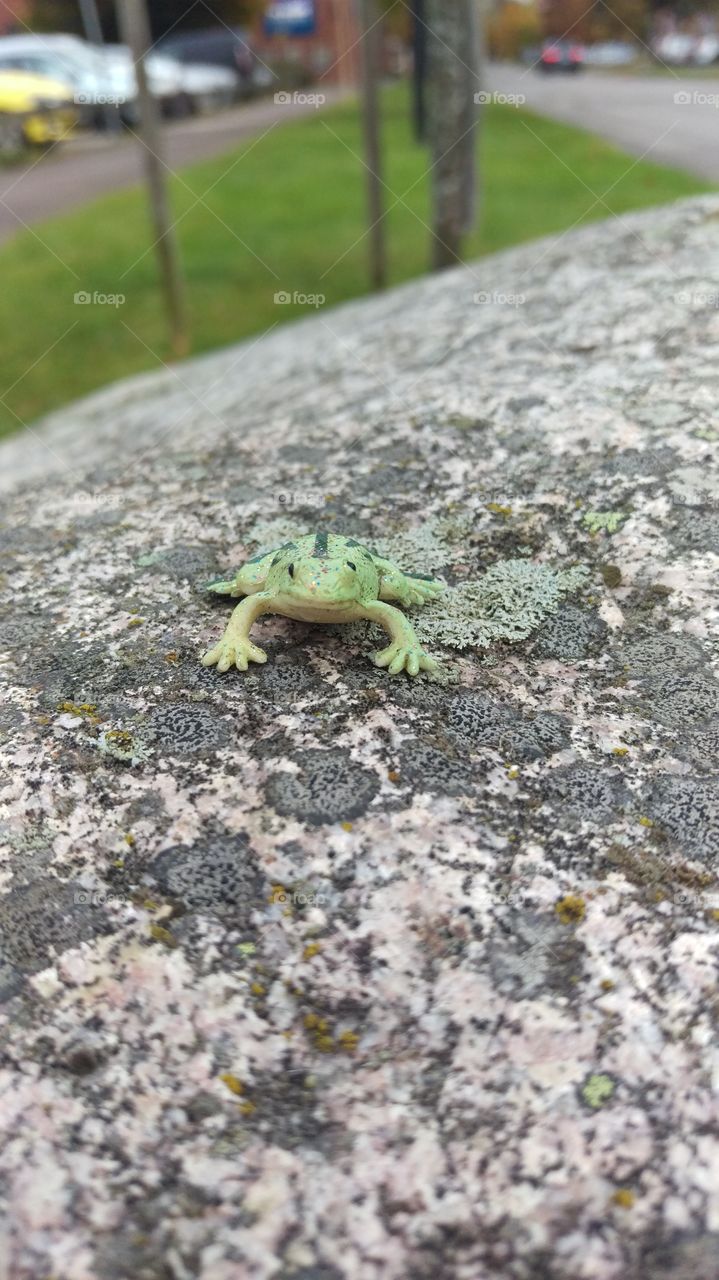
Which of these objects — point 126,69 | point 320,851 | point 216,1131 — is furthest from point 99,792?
point 126,69

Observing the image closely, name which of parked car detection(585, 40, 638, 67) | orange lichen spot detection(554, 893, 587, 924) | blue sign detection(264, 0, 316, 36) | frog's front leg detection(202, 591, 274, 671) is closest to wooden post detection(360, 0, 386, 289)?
frog's front leg detection(202, 591, 274, 671)

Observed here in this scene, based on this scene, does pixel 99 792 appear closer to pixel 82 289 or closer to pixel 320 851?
pixel 320 851

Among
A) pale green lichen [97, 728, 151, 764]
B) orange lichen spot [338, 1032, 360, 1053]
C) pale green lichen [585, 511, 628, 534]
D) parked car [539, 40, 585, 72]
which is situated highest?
parked car [539, 40, 585, 72]

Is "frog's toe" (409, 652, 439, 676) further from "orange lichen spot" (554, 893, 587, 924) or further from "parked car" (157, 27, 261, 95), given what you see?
"parked car" (157, 27, 261, 95)

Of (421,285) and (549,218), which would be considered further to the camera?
(549,218)

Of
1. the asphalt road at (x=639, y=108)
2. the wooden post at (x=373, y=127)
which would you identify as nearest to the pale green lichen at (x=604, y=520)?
the wooden post at (x=373, y=127)

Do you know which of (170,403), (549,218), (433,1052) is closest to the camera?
(433,1052)
